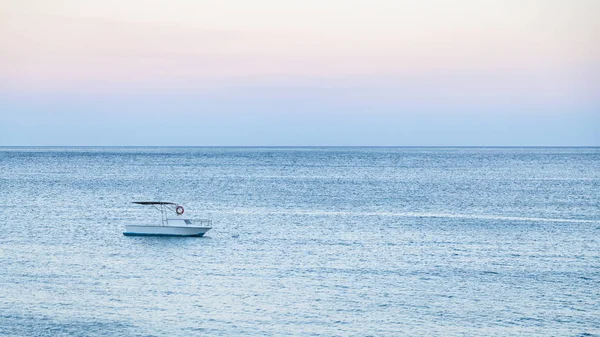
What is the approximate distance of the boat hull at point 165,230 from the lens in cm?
6806

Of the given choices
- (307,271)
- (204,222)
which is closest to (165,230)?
(204,222)

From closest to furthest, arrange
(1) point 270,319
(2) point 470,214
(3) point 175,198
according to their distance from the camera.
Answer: (1) point 270,319 → (2) point 470,214 → (3) point 175,198

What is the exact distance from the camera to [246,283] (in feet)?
155

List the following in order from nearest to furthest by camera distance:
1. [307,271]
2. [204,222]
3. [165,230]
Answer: [307,271]
[165,230]
[204,222]

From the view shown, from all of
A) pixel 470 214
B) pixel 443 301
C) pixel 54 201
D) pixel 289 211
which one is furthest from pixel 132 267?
pixel 54 201

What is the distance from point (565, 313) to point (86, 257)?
110ft

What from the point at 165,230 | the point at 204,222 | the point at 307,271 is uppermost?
the point at 204,222

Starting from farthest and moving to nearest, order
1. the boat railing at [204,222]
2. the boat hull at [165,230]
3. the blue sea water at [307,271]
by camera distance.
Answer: the boat railing at [204,222] → the boat hull at [165,230] → the blue sea water at [307,271]

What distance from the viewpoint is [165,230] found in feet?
225

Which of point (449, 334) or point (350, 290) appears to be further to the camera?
point (350, 290)

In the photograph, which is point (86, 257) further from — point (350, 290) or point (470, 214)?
point (470, 214)

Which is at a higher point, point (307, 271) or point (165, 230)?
point (165, 230)

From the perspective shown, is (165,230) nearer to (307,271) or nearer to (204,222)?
(204,222)

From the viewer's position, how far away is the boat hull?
223ft
